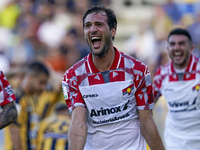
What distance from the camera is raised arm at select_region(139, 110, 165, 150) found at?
14.4ft

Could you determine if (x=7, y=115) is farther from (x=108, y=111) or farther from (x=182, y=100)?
(x=182, y=100)

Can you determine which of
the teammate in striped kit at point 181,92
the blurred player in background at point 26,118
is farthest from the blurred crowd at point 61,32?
the teammate in striped kit at point 181,92

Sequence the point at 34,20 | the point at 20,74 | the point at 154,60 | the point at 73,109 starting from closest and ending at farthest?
the point at 73,109 → the point at 20,74 → the point at 154,60 → the point at 34,20

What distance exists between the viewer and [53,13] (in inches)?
513

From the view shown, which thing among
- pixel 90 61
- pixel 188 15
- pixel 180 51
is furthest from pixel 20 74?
pixel 188 15

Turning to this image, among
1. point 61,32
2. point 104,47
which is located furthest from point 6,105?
point 61,32

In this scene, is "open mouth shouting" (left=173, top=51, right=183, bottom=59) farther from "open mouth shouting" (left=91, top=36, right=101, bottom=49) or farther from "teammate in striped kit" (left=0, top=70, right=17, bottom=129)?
"teammate in striped kit" (left=0, top=70, right=17, bottom=129)

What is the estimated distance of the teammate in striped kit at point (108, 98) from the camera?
4.41 metres

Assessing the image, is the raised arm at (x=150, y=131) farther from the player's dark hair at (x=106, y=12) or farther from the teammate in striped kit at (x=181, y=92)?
the teammate in striped kit at (x=181, y=92)

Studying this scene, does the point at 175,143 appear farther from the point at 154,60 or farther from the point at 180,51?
the point at 154,60

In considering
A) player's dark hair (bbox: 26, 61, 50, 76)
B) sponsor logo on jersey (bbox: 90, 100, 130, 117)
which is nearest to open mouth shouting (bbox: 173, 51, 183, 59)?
sponsor logo on jersey (bbox: 90, 100, 130, 117)

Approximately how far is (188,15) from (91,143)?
9.97m

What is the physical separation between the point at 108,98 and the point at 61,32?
8329mm

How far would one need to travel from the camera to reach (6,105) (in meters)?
4.66
